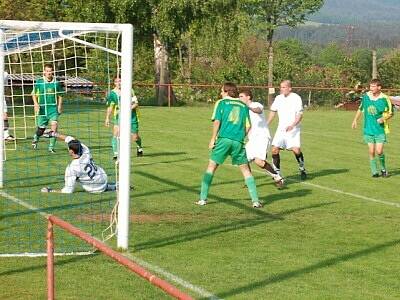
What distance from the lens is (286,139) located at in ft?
60.6

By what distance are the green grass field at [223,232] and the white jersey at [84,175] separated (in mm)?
187

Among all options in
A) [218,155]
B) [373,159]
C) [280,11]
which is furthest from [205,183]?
[280,11]

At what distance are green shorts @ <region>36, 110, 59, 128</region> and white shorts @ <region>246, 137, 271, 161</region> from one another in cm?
616

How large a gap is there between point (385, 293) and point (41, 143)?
1626 centimetres

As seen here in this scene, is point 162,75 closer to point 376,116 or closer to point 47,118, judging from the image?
point 47,118

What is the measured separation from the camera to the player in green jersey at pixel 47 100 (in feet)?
68.0

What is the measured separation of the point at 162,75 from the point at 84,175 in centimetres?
3663

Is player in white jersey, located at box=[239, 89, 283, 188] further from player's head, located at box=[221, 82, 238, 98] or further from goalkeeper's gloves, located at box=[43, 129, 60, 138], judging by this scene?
goalkeeper's gloves, located at box=[43, 129, 60, 138]

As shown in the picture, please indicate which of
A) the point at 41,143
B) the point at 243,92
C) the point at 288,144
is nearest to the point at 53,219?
the point at 243,92

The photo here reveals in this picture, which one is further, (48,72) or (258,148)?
(48,72)

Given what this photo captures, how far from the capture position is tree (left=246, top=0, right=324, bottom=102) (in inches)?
3135

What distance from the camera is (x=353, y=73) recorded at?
259ft

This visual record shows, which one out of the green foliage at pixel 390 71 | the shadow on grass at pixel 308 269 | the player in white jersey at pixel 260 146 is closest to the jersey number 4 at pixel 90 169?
the player in white jersey at pixel 260 146

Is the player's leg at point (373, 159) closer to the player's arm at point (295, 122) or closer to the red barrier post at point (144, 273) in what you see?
the player's arm at point (295, 122)
